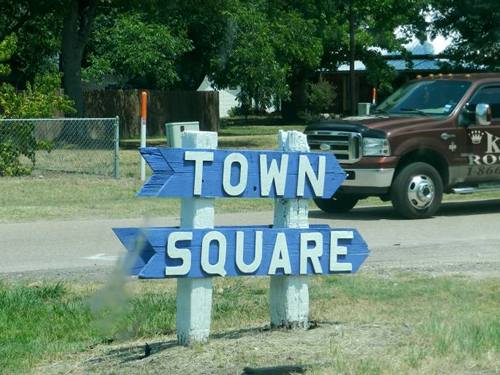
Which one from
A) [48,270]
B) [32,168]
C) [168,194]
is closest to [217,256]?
[168,194]

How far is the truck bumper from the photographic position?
14.9 meters

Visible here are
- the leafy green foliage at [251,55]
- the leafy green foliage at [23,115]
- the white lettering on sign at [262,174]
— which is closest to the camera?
the white lettering on sign at [262,174]

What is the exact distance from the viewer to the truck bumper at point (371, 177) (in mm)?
14938

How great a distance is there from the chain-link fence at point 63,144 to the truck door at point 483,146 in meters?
7.69

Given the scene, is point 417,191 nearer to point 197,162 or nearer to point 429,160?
point 429,160

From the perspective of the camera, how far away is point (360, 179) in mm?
15016

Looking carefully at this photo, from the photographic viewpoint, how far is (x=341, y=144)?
Result: 1522 cm

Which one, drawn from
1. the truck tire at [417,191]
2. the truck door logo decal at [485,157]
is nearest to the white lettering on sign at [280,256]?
the truck tire at [417,191]

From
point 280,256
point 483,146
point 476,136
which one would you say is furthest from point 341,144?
point 280,256

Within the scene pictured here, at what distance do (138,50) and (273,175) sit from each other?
31.6m

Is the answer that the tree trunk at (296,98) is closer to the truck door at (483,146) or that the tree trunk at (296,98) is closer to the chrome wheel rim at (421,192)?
the truck door at (483,146)

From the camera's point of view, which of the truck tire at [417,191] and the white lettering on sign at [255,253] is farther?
the truck tire at [417,191]

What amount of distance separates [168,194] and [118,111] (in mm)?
31937

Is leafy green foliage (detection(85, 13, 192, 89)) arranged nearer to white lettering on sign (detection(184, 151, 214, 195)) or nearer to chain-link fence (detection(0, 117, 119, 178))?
chain-link fence (detection(0, 117, 119, 178))
